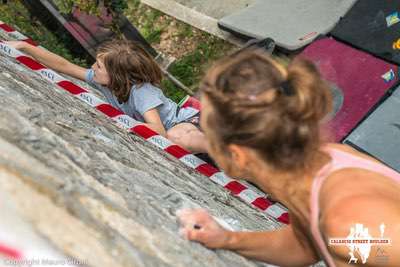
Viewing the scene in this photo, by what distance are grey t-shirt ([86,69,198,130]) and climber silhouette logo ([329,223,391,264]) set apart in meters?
2.24

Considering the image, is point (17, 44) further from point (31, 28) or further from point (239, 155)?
point (239, 155)

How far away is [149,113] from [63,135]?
153 cm

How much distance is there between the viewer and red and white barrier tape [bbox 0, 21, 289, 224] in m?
3.66

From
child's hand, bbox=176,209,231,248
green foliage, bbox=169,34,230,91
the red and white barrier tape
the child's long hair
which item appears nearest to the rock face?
child's hand, bbox=176,209,231,248

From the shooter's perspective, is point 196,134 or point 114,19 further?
point 114,19

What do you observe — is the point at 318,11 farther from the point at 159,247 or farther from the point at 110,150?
the point at 159,247

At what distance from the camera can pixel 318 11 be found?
6.63 meters

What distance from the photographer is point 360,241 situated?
1.68 metres

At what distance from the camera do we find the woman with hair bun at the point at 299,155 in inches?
65.6

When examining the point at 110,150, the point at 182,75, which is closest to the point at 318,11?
the point at 182,75

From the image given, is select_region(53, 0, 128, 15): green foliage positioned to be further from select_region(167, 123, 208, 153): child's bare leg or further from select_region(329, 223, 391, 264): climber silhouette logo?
select_region(329, 223, 391, 264): climber silhouette logo

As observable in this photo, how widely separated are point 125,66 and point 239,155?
2.05 m

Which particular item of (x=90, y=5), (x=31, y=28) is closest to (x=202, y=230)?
(x=90, y=5)

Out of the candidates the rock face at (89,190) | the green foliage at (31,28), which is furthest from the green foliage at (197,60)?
the rock face at (89,190)
